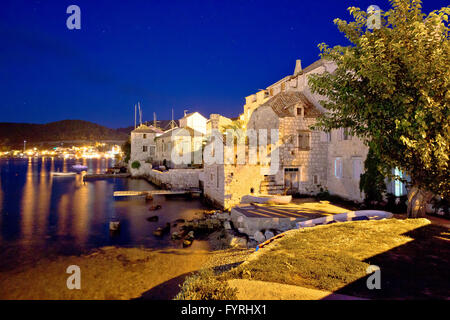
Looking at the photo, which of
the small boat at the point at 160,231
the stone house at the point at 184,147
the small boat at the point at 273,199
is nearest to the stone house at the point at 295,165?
the small boat at the point at 273,199

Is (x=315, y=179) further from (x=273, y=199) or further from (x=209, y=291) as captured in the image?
(x=209, y=291)

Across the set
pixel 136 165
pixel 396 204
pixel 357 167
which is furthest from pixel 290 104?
pixel 136 165

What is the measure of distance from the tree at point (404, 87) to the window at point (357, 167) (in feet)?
23.4

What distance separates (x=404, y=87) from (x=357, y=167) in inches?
361

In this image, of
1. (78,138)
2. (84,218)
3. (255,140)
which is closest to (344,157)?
(255,140)

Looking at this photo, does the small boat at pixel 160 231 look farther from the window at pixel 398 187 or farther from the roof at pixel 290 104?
the window at pixel 398 187

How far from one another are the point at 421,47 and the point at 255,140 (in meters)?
14.4

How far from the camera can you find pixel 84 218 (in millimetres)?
21094

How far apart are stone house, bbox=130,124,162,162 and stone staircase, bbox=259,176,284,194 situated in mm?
33144

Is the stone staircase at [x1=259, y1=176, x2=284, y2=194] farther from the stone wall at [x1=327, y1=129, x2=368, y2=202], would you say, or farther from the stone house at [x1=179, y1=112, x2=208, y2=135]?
the stone house at [x1=179, y1=112, x2=208, y2=135]

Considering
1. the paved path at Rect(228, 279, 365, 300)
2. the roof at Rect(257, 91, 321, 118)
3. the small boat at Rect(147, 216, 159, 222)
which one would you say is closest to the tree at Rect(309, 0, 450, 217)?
the paved path at Rect(228, 279, 365, 300)

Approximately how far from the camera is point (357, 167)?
669 inches

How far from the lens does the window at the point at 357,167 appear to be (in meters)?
16.7
